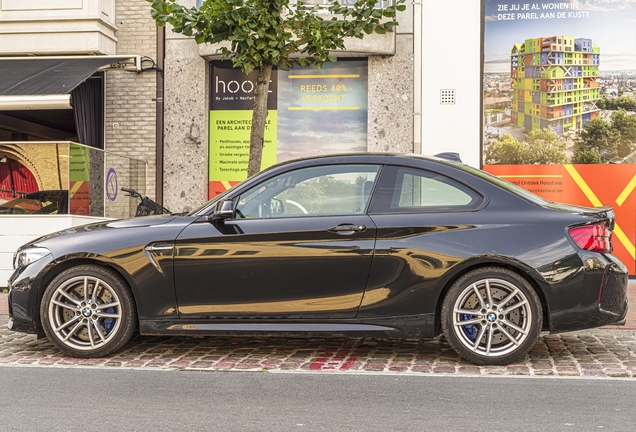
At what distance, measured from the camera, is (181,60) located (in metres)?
14.3

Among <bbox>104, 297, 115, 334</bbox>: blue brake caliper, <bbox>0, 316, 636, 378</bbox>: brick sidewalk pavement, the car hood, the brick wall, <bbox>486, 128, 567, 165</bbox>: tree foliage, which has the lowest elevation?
<bbox>0, 316, 636, 378</bbox>: brick sidewalk pavement

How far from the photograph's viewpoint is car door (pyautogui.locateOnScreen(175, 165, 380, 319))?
622 centimetres

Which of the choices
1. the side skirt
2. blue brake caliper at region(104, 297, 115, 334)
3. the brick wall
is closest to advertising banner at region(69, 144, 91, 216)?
the brick wall

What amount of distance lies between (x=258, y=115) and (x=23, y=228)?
3.93m

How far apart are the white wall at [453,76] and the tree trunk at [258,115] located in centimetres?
395

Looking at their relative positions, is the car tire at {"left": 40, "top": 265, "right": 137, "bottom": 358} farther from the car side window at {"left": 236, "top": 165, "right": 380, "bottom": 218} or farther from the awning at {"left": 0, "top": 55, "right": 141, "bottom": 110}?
the awning at {"left": 0, "top": 55, "right": 141, "bottom": 110}

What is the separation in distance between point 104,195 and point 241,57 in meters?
3.89

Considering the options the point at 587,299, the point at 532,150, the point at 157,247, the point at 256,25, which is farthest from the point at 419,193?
the point at 532,150

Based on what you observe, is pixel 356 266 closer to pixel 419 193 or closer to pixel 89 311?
pixel 419 193

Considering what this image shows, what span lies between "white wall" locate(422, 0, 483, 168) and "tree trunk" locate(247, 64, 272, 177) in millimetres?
3950

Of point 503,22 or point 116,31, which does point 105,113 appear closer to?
point 116,31

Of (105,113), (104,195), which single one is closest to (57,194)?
(104,195)

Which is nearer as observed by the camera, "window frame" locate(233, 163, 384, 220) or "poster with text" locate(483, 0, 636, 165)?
"window frame" locate(233, 163, 384, 220)

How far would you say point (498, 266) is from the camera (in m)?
6.20
